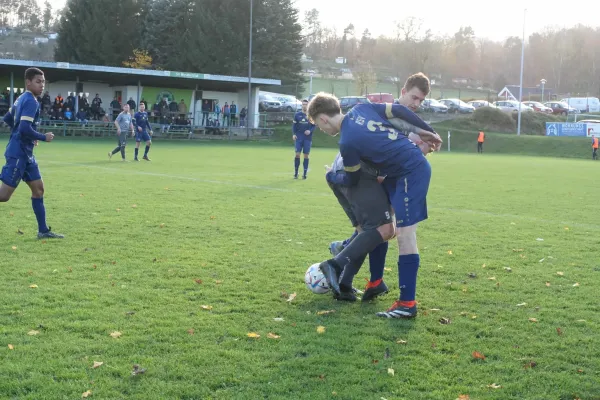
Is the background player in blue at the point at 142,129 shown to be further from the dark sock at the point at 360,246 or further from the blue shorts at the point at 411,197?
the blue shorts at the point at 411,197

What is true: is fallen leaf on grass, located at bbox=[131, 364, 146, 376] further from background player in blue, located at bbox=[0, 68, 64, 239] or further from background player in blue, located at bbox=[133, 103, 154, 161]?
background player in blue, located at bbox=[133, 103, 154, 161]

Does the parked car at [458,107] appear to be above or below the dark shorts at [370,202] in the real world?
above

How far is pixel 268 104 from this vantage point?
5216 cm

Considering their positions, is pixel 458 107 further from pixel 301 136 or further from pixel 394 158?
pixel 394 158

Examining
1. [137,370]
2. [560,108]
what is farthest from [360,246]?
[560,108]

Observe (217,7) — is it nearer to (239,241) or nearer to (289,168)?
(289,168)

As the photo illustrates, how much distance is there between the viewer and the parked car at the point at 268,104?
51875 millimetres

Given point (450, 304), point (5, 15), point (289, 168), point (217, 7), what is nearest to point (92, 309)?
point (450, 304)

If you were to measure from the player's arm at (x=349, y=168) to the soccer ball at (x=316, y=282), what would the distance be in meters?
0.85

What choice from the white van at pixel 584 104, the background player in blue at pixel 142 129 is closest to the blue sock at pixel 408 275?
the background player in blue at pixel 142 129

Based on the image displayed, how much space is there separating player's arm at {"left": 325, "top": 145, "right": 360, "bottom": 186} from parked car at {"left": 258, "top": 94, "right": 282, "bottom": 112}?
47.1m

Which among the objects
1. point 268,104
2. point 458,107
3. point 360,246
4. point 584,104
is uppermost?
point 584,104

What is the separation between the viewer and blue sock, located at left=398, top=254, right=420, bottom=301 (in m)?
5.16

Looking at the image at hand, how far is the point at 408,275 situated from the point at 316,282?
0.88 m
